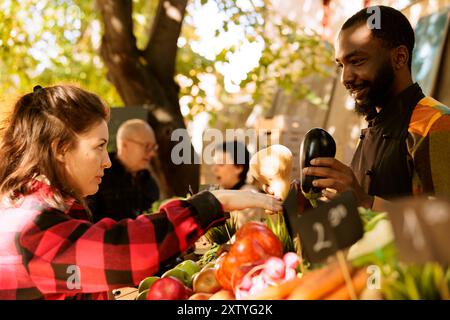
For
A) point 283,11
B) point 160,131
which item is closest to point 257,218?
point 160,131

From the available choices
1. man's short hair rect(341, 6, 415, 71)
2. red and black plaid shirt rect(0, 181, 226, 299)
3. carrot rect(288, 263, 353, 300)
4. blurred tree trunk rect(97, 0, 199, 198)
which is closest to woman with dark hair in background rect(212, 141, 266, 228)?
man's short hair rect(341, 6, 415, 71)

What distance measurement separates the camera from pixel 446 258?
0.87 m

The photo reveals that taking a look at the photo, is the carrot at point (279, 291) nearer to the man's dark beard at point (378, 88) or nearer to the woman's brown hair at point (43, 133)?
the woman's brown hair at point (43, 133)

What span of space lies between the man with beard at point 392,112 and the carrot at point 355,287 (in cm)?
51

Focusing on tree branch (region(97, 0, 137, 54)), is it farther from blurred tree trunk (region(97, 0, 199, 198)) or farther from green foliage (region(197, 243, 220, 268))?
green foliage (region(197, 243, 220, 268))

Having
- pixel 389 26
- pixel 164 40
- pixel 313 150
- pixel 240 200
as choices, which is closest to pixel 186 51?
pixel 164 40

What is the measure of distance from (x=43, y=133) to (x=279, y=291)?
A: 0.61 meters

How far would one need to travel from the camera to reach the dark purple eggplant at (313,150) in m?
1.30

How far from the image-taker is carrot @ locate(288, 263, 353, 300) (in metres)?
0.99

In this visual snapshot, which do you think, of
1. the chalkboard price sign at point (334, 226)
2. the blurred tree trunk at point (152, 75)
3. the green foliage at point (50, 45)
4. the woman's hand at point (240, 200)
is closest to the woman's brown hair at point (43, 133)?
the woman's hand at point (240, 200)

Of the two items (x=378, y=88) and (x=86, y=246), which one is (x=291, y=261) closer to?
(x=86, y=246)

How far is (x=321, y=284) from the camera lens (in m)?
0.99

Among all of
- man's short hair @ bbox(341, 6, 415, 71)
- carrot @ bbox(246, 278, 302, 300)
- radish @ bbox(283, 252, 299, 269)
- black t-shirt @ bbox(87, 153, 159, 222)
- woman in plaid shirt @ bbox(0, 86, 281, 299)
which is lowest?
black t-shirt @ bbox(87, 153, 159, 222)

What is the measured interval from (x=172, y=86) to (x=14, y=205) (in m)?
4.13
